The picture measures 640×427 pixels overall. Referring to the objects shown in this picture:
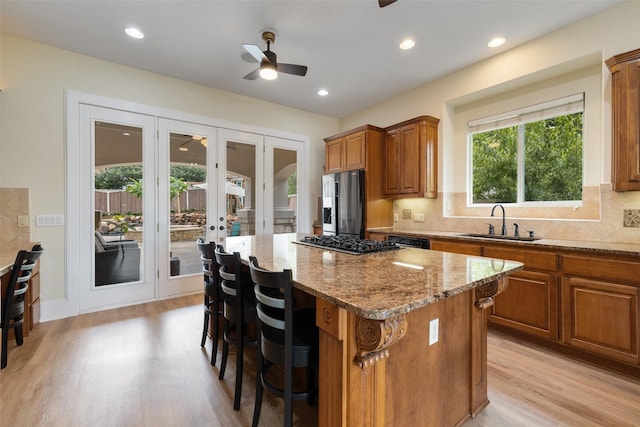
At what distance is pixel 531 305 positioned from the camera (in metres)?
2.44

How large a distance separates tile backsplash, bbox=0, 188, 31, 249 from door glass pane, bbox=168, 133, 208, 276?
135 centimetres

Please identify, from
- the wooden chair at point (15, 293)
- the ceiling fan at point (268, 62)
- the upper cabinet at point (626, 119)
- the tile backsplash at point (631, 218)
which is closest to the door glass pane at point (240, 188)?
the ceiling fan at point (268, 62)

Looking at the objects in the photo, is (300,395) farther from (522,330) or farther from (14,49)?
(14,49)

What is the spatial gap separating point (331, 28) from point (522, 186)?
9.25 feet

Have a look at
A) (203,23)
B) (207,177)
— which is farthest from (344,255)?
(207,177)

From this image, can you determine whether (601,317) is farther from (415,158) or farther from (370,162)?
(370,162)

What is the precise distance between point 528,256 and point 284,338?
7.58 ft

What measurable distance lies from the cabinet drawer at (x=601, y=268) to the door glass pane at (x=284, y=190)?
366 centimetres

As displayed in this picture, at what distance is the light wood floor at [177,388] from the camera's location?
162 cm

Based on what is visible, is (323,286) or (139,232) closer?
(323,286)

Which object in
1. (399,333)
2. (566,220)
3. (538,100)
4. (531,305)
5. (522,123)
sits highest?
(538,100)

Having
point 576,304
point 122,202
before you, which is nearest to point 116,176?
point 122,202

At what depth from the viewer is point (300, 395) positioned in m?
1.36

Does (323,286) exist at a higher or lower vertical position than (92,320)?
higher
